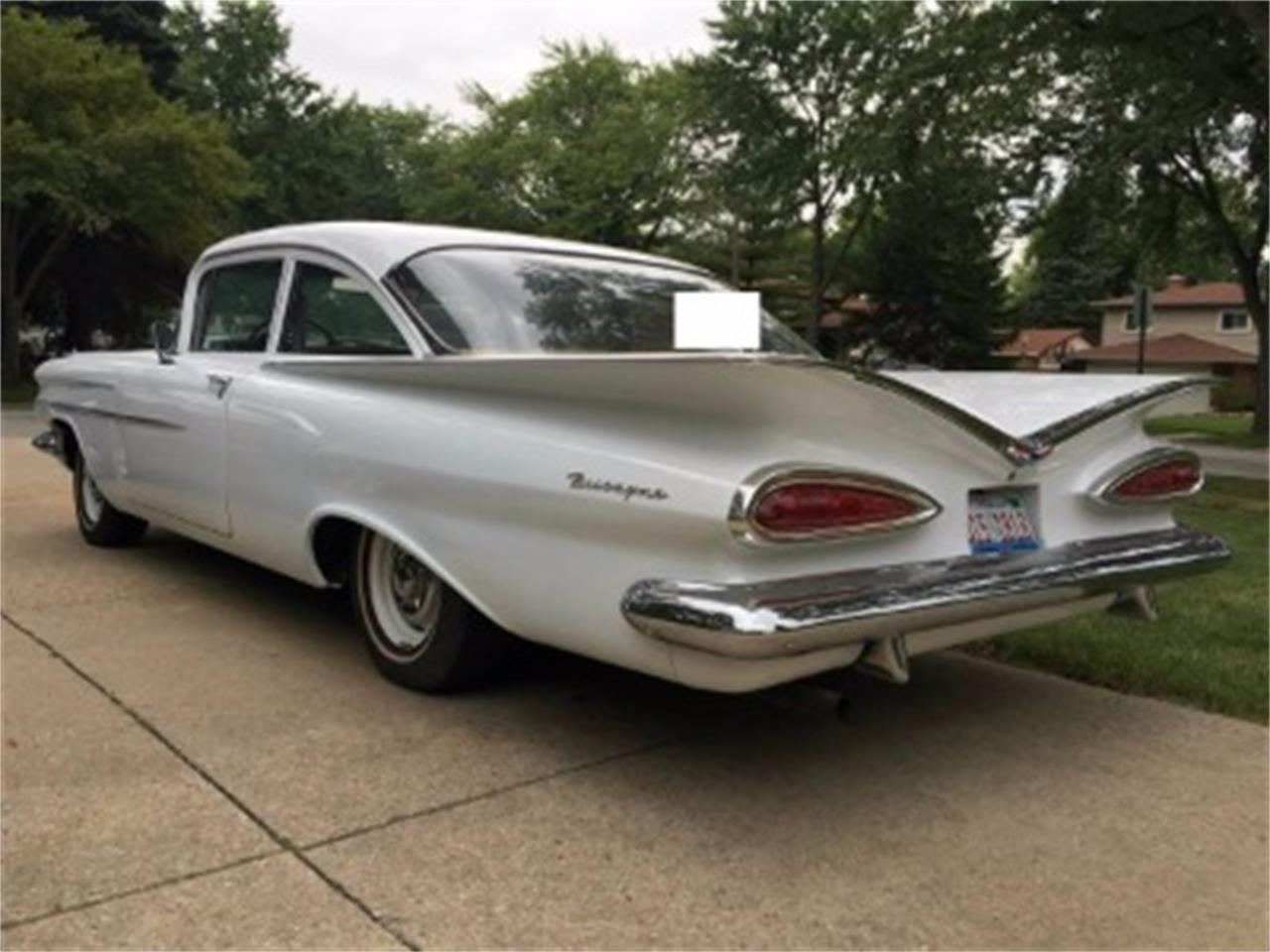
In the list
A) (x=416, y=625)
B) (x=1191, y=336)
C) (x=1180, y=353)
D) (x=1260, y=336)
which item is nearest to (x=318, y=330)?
(x=416, y=625)

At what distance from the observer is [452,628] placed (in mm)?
3828

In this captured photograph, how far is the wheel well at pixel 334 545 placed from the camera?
4.19 metres

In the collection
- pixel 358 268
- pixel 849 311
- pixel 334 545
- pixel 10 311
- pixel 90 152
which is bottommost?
pixel 334 545

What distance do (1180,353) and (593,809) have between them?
5239 centimetres

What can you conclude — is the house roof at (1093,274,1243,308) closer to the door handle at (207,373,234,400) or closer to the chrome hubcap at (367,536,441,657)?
the door handle at (207,373,234,400)

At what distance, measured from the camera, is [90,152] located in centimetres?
2402

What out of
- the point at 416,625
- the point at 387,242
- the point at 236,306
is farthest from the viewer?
the point at 236,306

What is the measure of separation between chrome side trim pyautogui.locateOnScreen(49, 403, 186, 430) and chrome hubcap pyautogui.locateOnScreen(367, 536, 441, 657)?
1.34 m

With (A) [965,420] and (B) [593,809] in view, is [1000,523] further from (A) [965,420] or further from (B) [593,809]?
(B) [593,809]

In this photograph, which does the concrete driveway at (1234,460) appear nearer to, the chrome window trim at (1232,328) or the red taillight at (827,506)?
the red taillight at (827,506)

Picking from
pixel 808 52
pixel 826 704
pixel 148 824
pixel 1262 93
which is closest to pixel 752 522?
pixel 826 704

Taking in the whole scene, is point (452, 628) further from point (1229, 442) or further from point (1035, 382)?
point (1229, 442)

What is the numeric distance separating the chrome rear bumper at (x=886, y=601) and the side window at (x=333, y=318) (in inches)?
64.0

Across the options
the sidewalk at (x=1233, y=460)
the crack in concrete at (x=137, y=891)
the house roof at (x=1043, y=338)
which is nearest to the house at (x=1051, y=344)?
the house roof at (x=1043, y=338)
